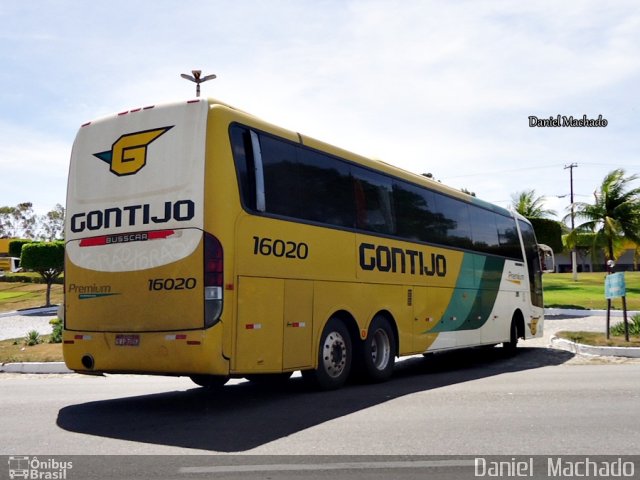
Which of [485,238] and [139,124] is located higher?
[139,124]

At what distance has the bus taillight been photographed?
7.75 m

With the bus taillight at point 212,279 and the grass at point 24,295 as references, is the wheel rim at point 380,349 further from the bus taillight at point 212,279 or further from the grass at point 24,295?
the grass at point 24,295

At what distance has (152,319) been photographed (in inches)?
318

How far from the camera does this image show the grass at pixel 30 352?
15477mm

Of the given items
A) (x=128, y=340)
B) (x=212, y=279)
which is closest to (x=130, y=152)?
(x=212, y=279)

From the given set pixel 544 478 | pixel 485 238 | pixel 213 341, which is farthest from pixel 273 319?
pixel 485 238

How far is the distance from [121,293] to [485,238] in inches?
381

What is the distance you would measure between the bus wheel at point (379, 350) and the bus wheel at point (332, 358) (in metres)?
0.45

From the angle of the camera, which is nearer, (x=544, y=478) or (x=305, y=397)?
(x=544, y=478)

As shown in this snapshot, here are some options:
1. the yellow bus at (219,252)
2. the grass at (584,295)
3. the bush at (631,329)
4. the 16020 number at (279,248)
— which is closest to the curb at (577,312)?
the grass at (584,295)

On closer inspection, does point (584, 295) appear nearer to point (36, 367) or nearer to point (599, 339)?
point (599, 339)

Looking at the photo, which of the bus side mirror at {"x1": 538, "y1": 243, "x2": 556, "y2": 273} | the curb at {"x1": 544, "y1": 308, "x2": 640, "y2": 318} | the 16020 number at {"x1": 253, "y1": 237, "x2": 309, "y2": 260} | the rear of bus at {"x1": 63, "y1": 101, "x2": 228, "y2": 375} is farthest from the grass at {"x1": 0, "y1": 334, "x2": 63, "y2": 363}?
the curb at {"x1": 544, "y1": 308, "x2": 640, "y2": 318}

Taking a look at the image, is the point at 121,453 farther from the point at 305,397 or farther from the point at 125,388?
the point at 125,388

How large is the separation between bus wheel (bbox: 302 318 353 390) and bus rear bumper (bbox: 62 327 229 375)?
2148mm
